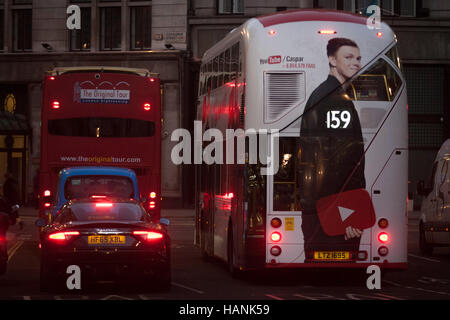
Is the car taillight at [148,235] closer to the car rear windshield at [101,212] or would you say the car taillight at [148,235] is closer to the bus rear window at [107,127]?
the car rear windshield at [101,212]

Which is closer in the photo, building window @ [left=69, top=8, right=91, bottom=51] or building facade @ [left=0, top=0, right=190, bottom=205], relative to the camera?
building facade @ [left=0, top=0, right=190, bottom=205]

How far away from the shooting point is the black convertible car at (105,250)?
607 inches

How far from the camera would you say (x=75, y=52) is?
43.6 metres

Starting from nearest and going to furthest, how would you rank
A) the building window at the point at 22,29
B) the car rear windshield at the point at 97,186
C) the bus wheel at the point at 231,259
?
1. the bus wheel at the point at 231,259
2. the car rear windshield at the point at 97,186
3. the building window at the point at 22,29

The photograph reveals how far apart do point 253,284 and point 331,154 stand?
2.39 m

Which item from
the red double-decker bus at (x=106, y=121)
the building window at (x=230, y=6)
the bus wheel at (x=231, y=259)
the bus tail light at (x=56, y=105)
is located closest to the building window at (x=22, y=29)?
the building window at (x=230, y=6)

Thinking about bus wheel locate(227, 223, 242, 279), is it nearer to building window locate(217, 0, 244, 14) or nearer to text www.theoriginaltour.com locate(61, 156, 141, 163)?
text www.theoriginaltour.com locate(61, 156, 141, 163)

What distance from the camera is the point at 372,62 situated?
57.0ft

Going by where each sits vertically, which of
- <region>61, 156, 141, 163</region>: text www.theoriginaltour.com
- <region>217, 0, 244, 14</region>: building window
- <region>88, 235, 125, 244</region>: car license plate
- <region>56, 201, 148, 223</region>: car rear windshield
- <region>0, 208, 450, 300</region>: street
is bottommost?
<region>0, 208, 450, 300</region>: street

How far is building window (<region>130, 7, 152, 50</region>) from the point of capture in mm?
43406

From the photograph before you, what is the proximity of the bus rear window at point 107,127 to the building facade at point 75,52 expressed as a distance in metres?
16.8

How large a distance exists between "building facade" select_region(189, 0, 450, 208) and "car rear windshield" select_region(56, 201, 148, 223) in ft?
85.1

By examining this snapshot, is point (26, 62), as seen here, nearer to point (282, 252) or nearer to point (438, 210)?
point (438, 210)

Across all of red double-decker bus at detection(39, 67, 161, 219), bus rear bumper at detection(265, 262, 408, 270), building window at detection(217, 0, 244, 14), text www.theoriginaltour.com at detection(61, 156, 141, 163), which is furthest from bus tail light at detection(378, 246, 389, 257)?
building window at detection(217, 0, 244, 14)
